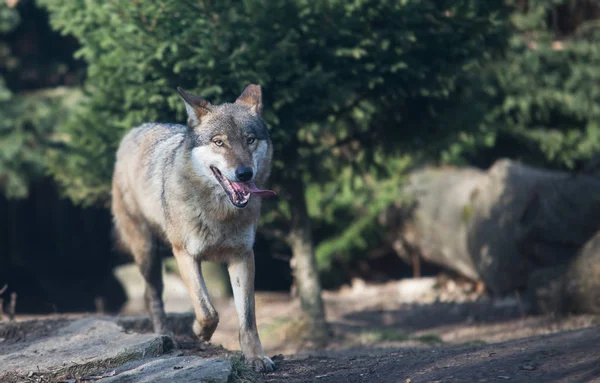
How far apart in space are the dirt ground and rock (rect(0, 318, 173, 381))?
0.48 metres

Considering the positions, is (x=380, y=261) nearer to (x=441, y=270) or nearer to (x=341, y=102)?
(x=441, y=270)

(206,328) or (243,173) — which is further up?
(243,173)

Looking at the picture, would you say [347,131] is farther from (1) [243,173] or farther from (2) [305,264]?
(1) [243,173]

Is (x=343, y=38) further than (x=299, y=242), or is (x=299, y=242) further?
(x=299, y=242)

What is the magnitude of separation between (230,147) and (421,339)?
4607mm

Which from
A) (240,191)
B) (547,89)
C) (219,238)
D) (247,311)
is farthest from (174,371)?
(547,89)

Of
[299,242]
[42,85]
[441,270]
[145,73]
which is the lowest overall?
[441,270]

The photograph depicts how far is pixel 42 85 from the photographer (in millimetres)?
16141

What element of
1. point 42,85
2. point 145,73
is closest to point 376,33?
point 145,73

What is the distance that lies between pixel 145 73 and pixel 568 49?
27.7 feet

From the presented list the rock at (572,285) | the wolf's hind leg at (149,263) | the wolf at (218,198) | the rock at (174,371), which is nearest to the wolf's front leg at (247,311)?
the wolf at (218,198)

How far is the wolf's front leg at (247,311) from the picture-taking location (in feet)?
18.3

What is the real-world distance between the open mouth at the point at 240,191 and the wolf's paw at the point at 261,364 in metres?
1.14

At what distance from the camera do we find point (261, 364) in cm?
552
